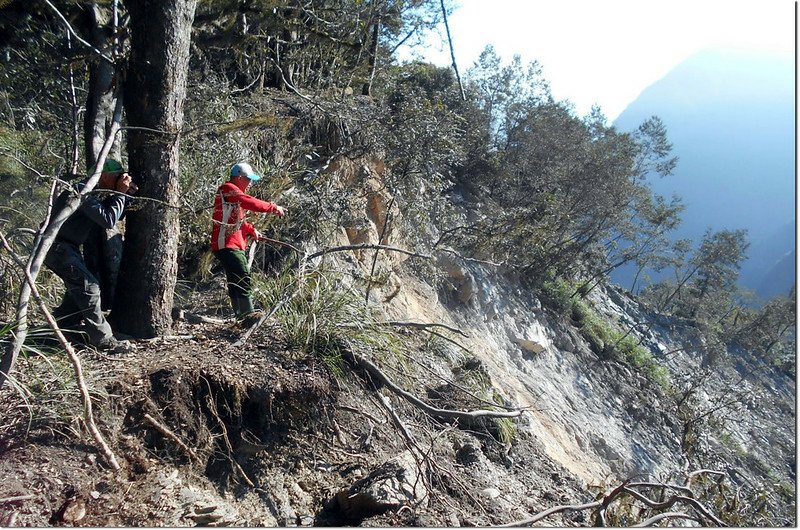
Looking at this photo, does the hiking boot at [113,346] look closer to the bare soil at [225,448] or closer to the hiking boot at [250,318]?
the bare soil at [225,448]

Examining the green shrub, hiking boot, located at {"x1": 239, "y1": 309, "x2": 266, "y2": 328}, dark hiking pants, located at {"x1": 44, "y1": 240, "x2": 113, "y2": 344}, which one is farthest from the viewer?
hiking boot, located at {"x1": 239, "y1": 309, "x2": 266, "y2": 328}

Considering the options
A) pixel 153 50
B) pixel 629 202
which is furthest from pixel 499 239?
pixel 629 202

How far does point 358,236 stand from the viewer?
909 centimetres

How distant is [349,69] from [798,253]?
31.4 ft

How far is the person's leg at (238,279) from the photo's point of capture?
464 cm

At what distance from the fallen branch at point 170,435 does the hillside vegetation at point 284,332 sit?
0.01 metres

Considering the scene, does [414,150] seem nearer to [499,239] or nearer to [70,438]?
[499,239]

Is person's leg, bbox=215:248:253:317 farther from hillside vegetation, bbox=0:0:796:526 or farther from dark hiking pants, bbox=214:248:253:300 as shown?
hillside vegetation, bbox=0:0:796:526

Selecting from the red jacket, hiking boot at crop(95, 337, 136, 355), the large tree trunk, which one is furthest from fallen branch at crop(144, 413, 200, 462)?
the red jacket

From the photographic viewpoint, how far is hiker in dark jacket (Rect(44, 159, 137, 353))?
374 cm

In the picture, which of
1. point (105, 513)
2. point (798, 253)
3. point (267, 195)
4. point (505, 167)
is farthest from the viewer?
point (505, 167)

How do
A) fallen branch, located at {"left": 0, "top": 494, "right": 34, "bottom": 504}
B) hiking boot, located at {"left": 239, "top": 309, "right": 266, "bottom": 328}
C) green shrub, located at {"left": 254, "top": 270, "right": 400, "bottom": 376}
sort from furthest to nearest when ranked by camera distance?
1. hiking boot, located at {"left": 239, "top": 309, "right": 266, "bottom": 328}
2. green shrub, located at {"left": 254, "top": 270, "right": 400, "bottom": 376}
3. fallen branch, located at {"left": 0, "top": 494, "right": 34, "bottom": 504}

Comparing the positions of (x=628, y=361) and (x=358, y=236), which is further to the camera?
(x=628, y=361)

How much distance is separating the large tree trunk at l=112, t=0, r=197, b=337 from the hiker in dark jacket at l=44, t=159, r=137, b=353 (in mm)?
183
